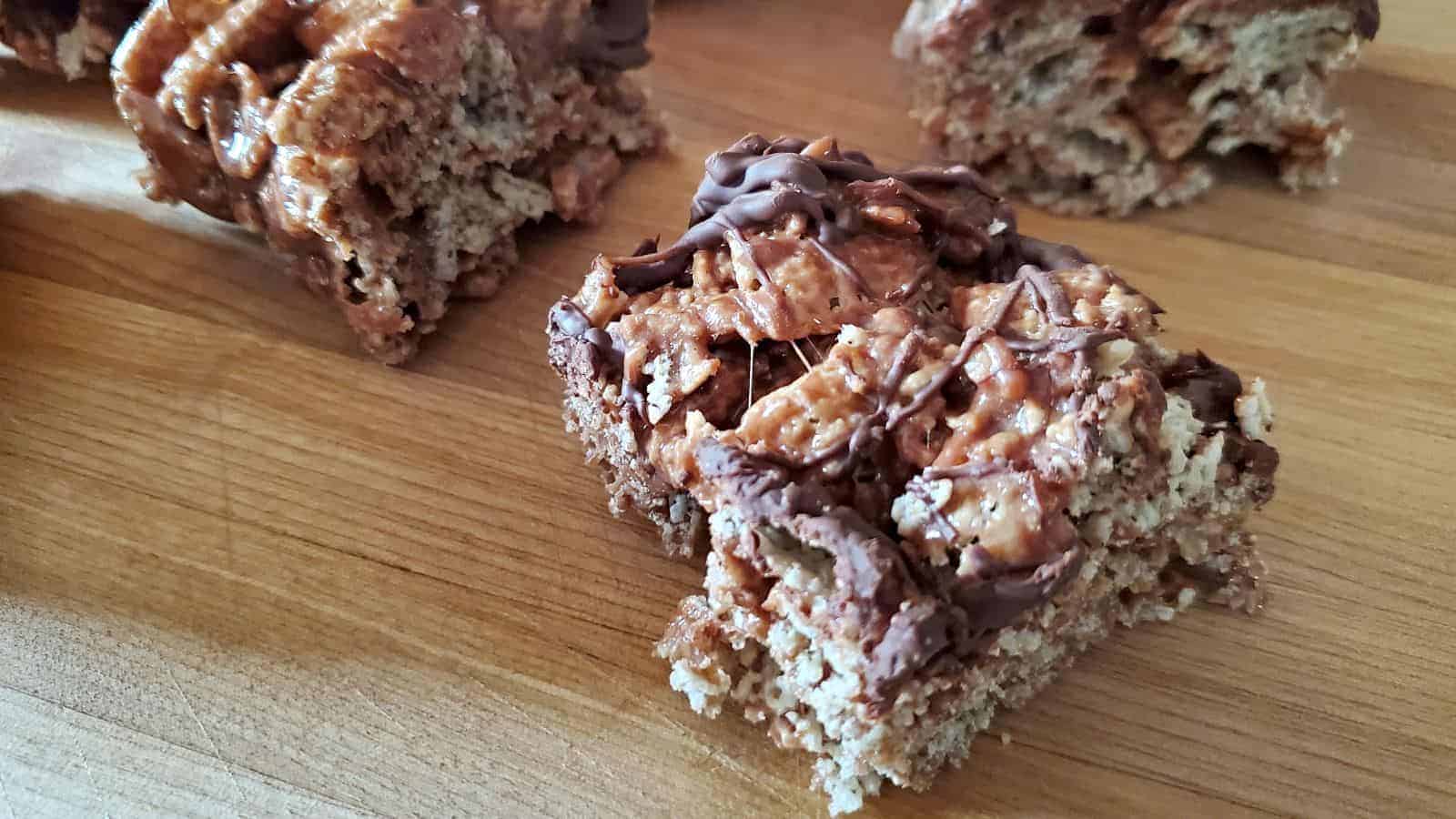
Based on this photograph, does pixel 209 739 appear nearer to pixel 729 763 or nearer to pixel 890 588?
pixel 729 763

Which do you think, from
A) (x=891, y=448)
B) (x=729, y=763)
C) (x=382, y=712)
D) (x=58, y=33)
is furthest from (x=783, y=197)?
(x=58, y=33)

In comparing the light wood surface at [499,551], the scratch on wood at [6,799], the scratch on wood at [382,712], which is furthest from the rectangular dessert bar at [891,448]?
the scratch on wood at [6,799]

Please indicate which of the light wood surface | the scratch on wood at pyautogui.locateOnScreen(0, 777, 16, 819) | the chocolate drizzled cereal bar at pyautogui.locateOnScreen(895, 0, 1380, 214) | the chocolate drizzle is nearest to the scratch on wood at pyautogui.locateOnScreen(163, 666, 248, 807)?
the light wood surface

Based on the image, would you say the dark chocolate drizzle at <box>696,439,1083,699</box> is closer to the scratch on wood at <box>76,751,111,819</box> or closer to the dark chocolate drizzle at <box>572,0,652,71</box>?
the scratch on wood at <box>76,751,111,819</box>

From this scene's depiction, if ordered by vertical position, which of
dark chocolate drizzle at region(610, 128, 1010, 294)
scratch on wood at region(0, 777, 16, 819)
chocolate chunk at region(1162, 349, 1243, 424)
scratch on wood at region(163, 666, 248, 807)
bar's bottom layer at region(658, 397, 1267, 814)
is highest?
dark chocolate drizzle at region(610, 128, 1010, 294)

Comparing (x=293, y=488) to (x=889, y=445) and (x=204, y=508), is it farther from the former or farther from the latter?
(x=889, y=445)

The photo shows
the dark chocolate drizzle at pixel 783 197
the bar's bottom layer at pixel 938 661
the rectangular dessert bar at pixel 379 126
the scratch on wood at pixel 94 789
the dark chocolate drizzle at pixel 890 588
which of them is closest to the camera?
the dark chocolate drizzle at pixel 890 588

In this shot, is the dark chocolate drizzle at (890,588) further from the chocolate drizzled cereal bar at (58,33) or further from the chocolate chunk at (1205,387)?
the chocolate drizzled cereal bar at (58,33)

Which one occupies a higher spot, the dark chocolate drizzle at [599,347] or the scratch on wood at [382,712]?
the dark chocolate drizzle at [599,347]
